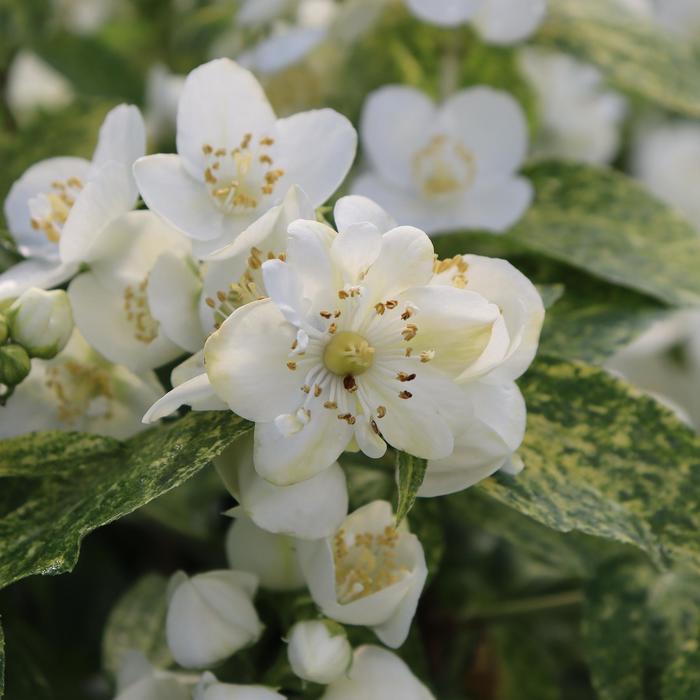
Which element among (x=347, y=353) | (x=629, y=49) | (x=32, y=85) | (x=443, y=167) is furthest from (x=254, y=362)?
(x=32, y=85)

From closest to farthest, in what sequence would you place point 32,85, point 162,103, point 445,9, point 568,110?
point 445,9 → point 162,103 → point 568,110 → point 32,85

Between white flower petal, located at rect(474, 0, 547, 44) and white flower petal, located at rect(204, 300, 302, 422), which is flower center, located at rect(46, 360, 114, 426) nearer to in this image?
white flower petal, located at rect(204, 300, 302, 422)

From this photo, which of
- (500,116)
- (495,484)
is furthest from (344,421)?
(500,116)

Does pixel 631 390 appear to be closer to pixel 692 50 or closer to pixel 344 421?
pixel 344 421

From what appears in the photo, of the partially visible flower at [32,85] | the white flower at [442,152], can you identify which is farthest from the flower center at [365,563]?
the partially visible flower at [32,85]

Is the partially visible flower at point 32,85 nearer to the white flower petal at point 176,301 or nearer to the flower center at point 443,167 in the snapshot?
the flower center at point 443,167

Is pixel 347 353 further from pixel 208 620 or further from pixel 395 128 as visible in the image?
pixel 395 128

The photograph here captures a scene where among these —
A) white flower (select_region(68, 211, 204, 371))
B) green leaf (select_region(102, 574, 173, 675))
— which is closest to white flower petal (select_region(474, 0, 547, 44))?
white flower (select_region(68, 211, 204, 371))
